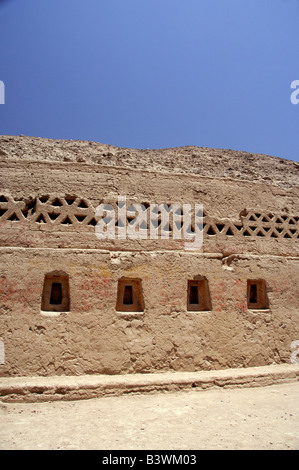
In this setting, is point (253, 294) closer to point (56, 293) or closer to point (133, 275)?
point (133, 275)

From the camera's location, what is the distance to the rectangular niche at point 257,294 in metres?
6.99

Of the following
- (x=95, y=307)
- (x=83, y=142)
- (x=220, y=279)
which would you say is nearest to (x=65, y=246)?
(x=95, y=307)

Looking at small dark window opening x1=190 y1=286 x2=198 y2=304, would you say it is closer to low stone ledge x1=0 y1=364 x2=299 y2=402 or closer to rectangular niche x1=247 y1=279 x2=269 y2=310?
rectangular niche x1=247 y1=279 x2=269 y2=310

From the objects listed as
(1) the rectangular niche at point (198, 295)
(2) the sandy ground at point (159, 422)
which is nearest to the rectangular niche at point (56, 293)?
(2) the sandy ground at point (159, 422)

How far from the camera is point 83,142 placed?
12.3 meters

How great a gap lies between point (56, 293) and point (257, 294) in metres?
3.78

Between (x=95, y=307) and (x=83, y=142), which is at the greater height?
(x=83, y=142)

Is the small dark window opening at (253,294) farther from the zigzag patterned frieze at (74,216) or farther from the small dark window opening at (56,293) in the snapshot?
the small dark window opening at (56,293)

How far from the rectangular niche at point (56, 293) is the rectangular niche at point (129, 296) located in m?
0.88

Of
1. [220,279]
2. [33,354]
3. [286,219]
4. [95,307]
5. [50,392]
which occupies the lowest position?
[50,392]

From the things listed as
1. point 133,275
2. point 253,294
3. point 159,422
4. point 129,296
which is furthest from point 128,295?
point 253,294

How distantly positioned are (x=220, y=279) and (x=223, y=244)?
0.75 meters

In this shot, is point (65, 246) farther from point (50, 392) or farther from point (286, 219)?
point (286, 219)

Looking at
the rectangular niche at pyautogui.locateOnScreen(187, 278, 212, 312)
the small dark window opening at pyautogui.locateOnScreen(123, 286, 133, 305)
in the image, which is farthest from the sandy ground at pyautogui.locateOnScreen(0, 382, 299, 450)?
the small dark window opening at pyautogui.locateOnScreen(123, 286, 133, 305)
